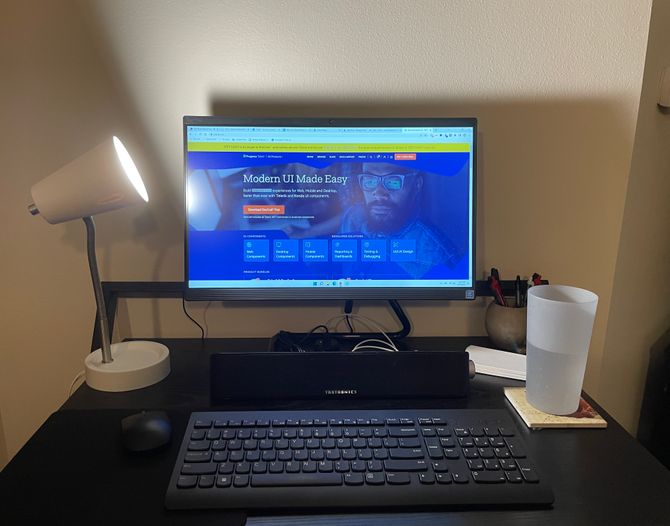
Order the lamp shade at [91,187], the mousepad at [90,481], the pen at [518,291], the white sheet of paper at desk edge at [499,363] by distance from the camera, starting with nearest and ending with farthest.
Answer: the mousepad at [90,481]
the lamp shade at [91,187]
the white sheet of paper at desk edge at [499,363]
the pen at [518,291]

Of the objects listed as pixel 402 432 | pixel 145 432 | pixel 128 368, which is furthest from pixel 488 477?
pixel 128 368

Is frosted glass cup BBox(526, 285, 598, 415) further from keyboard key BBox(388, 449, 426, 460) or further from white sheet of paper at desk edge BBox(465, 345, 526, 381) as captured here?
keyboard key BBox(388, 449, 426, 460)

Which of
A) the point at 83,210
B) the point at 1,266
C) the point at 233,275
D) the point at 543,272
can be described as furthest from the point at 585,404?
the point at 1,266

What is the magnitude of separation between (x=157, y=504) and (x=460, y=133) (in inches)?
31.3

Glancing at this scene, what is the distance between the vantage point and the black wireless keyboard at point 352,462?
2.16 feet

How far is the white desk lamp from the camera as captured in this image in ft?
2.84

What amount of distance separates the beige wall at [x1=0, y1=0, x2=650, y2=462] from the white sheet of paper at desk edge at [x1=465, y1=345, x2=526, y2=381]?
5.3 inches

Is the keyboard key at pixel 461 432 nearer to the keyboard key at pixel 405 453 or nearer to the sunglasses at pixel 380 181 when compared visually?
the keyboard key at pixel 405 453

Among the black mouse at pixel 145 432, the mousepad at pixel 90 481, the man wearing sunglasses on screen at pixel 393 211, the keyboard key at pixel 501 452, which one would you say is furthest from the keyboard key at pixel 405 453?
the man wearing sunglasses on screen at pixel 393 211

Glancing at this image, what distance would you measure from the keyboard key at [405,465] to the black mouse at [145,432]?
310mm

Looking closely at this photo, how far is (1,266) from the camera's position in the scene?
1146 millimetres

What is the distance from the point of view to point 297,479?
2.22ft

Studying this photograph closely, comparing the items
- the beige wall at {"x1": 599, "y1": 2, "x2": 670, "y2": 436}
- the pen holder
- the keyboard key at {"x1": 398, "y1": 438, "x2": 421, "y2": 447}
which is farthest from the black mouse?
the beige wall at {"x1": 599, "y1": 2, "x2": 670, "y2": 436}

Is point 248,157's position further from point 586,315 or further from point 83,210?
point 586,315
